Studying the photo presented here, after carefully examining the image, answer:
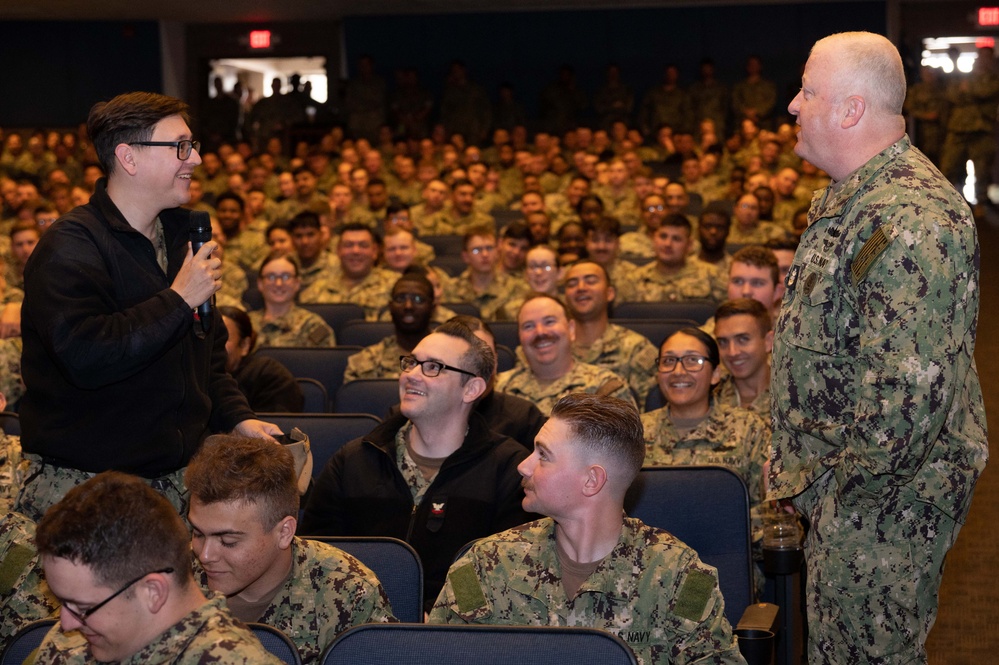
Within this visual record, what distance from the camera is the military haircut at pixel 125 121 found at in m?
2.27

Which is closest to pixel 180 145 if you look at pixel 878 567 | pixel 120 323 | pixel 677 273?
pixel 120 323

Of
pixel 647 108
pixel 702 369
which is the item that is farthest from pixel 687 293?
pixel 647 108

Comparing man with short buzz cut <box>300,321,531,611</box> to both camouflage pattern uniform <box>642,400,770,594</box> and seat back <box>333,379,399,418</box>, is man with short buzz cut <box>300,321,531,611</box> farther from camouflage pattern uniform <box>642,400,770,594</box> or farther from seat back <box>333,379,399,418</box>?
seat back <box>333,379,399,418</box>

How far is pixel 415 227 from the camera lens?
10102 mm

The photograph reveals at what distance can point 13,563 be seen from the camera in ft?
7.60

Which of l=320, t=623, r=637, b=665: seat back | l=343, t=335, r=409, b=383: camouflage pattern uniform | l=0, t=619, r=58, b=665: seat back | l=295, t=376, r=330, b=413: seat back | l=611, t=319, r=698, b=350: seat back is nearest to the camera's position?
l=320, t=623, r=637, b=665: seat back

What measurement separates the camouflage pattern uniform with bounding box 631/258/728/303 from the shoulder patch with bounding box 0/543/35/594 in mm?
4687

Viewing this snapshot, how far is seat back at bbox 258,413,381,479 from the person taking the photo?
3516 millimetres

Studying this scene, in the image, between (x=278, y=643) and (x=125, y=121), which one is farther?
(x=125, y=121)

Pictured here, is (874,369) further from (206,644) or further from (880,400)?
(206,644)

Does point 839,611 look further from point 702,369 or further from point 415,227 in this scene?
point 415,227

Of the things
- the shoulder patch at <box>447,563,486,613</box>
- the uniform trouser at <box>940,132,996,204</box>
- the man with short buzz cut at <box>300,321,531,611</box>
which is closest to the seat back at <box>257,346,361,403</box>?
the man with short buzz cut at <box>300,321,531,611</box>

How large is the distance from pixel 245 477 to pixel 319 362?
9.59 feet

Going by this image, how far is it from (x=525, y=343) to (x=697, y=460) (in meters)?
1.07
